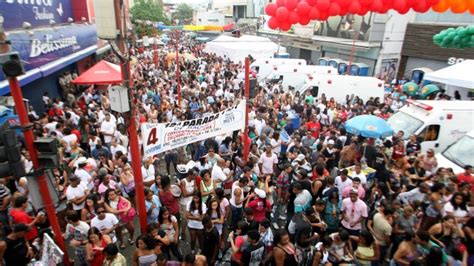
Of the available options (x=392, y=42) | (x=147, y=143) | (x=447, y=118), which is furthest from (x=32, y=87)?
(x=392, y=42)

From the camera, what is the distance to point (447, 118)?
10.4 metres

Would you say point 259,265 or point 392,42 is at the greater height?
point 392,42

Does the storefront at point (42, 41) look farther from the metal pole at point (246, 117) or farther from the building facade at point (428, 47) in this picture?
the building facade at point (428, 47)

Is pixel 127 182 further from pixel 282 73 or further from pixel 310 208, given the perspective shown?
pixel 282 73

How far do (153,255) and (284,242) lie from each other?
6.14 feet

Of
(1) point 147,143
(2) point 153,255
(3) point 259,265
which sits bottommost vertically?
(3) point 259,265

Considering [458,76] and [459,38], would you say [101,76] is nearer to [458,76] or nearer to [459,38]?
[459,38]

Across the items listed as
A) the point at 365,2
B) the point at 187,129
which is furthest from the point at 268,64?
the point at 187,129

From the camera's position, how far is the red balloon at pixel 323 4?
1159 centimetres

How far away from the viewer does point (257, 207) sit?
19.5 feet

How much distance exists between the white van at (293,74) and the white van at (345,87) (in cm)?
179

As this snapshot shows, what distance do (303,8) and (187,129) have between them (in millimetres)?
7642

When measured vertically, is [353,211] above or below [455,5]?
below

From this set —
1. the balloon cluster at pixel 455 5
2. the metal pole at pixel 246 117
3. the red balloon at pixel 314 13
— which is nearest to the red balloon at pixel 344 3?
Result: the red balloon at pixel 314 13
